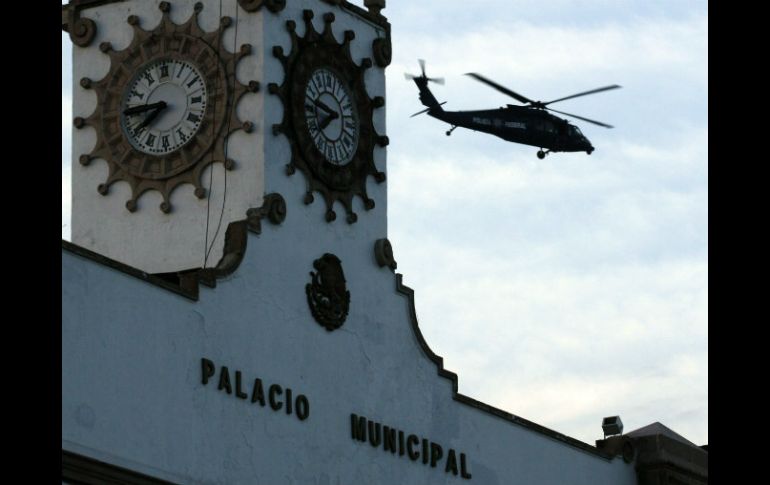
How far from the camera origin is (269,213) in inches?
1077

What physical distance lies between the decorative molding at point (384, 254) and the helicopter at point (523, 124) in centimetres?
1401

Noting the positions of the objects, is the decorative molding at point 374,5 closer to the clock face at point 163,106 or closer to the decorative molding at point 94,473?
the clock face at point 163,106

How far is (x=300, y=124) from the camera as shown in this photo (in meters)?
28.8

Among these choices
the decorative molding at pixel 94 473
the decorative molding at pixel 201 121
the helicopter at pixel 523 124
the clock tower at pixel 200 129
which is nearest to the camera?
the decorative molding at pixel 94 473

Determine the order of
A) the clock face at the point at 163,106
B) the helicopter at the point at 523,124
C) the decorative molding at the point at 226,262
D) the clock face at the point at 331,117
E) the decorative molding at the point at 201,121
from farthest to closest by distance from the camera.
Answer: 1. the helicopter at the point at 523,124
2. the clock face at the point at 331,117
3. the clock face at the point at 163,106
4. the decorative molding at the point at 201,121
5. the decorative molding at the point at 226,262

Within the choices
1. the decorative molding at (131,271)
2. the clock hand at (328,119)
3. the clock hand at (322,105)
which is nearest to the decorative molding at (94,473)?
the decorative molding at (131,271)

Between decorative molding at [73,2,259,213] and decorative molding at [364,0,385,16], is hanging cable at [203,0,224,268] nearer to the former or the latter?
decorative molding at [73,2,259,213]

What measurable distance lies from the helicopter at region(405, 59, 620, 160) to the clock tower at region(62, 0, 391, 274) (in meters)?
14.4

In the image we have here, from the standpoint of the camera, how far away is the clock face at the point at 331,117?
29297mm

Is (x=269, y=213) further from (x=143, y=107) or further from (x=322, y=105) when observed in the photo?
(x=143, y=107)
